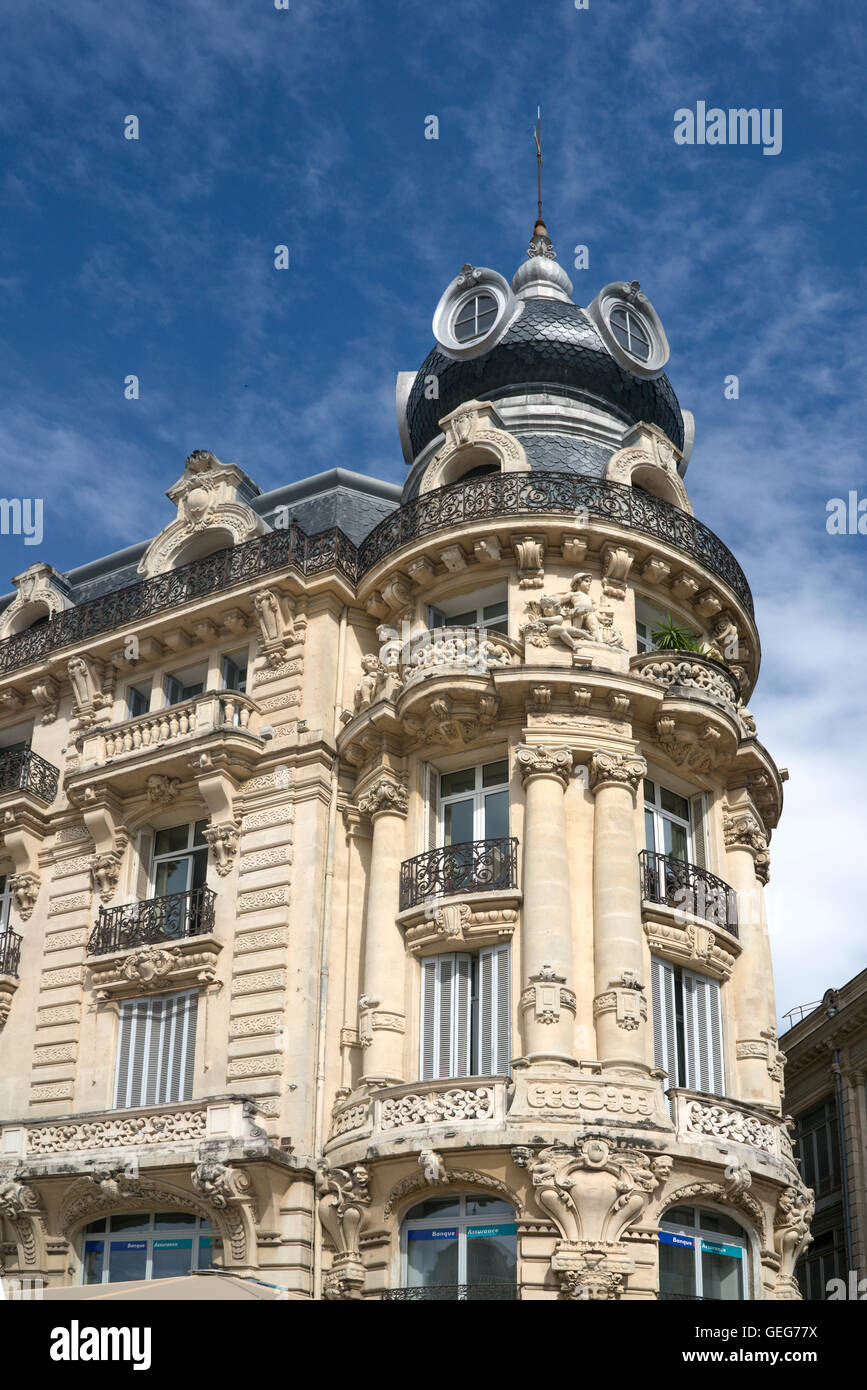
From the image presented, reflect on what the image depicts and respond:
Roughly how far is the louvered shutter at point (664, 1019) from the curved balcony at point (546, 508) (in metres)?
7.67

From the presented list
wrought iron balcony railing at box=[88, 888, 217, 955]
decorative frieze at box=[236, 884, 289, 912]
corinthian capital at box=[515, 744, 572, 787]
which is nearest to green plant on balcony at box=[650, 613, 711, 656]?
corinthian capital at box=[515, 744, 572, 787]

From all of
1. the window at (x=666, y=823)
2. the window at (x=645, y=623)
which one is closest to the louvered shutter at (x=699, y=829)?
the window at (x=666, y=823)

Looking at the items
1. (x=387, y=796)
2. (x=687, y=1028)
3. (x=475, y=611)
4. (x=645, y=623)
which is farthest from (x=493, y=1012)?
(x=645, y=623)

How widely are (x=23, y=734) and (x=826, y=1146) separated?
22.1 m

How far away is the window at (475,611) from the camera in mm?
25625

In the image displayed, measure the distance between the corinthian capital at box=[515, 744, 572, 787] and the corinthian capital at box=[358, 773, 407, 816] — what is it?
2.34 m

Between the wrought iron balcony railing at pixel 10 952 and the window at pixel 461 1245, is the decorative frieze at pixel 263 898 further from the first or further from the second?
the window at pixel 461 1245

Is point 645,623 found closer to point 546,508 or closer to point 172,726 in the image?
point 546,508

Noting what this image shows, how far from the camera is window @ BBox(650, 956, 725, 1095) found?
22.2m

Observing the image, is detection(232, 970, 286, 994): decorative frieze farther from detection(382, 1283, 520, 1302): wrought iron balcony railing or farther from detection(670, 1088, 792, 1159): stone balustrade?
detection(670, 1088, 792, 1159): stone balustrade

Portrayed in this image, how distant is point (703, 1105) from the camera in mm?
21000

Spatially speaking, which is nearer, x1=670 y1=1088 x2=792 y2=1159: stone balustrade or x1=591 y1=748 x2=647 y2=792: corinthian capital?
Result: x1=670 y1=1088 x2=792 y2=1159: stone balustrade

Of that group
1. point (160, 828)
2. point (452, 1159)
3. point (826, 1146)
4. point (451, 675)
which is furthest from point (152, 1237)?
point (826, 1146)
